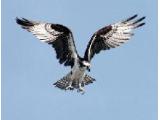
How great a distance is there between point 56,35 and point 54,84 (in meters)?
1.73

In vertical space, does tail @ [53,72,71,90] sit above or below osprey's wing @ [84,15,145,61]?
below

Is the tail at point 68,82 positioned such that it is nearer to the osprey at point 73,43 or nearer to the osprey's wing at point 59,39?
the osprey at point 73,43

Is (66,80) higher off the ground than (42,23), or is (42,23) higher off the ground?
(42,23)

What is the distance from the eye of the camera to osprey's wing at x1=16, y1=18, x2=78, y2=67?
18.0 m

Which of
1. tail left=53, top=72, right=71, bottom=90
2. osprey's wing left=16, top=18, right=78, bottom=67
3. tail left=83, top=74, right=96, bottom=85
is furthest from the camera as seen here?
osprey's wing left=16, top=18, right=78, bottom=67

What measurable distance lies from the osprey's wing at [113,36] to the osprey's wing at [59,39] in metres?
0.55

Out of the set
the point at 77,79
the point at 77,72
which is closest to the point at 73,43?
the point at 77,72

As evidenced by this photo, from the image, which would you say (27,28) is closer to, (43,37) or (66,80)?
(43,37)

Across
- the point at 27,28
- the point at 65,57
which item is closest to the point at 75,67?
the point at 65,57

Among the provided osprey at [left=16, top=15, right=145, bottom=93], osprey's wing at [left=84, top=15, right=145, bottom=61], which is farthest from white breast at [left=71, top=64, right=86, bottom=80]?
osprey's wing at [left=84, top=15, right=145, bottom=61]

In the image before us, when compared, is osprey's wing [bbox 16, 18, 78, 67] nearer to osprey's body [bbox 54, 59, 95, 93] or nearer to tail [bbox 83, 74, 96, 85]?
osprey's body [bbox 54, 59, 95, 93]

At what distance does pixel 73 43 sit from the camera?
59.7 ft

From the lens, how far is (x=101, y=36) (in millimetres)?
19078

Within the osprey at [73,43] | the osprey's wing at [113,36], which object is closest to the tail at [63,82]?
the osprey at [73,43]
